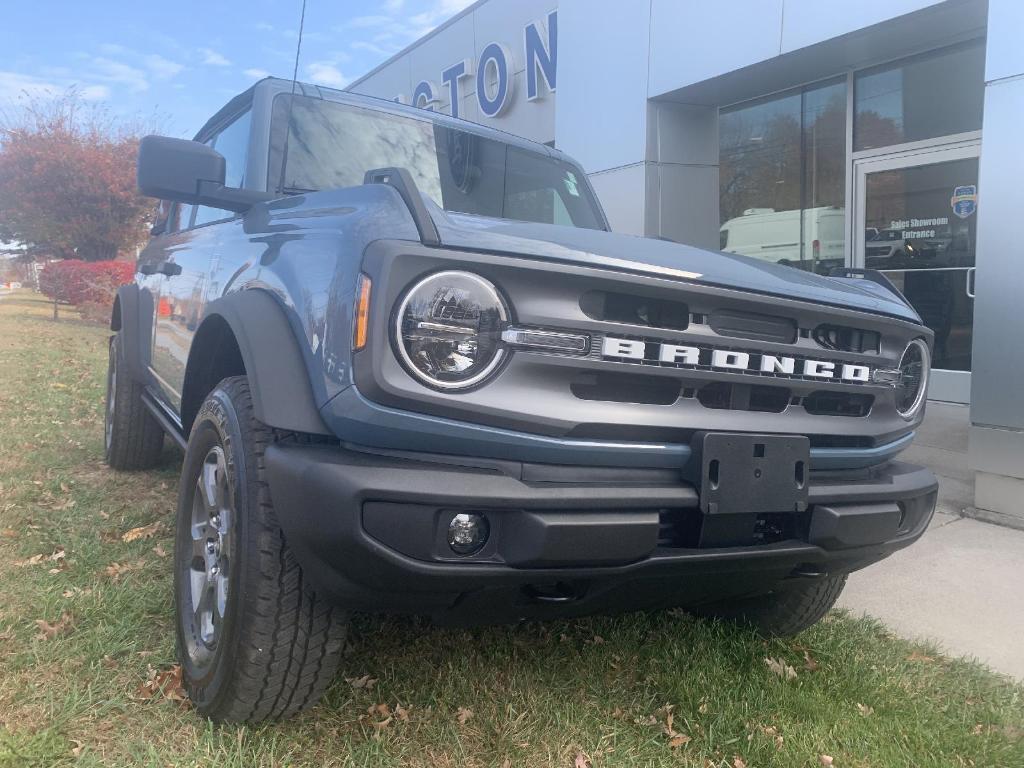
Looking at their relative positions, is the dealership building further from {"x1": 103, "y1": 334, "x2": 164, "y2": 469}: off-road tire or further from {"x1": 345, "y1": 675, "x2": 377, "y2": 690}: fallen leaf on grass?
{"x1": 345, "y1": 675, "x2": 377, "y2": 690}: fallen leaf on grass

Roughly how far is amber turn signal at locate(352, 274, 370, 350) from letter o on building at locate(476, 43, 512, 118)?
10.5 metres

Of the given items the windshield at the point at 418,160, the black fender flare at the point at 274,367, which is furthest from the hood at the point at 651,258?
the windshield at the point at 418,160

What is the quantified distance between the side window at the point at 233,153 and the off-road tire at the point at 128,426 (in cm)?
136

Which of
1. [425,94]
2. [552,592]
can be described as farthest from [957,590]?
Answer: [425,94]

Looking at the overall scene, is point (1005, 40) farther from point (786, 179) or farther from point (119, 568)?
point (119, 568)

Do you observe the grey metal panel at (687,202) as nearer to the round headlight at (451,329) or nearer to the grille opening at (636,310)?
the grille opening at (636,310)

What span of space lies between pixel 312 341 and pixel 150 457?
3.35 meters

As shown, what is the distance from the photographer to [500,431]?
178 cm

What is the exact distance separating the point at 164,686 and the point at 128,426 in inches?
102

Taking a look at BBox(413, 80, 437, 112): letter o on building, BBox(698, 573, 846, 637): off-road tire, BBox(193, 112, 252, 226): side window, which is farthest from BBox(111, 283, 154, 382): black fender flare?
BBox(413, 80, 437, 112): letter o on building

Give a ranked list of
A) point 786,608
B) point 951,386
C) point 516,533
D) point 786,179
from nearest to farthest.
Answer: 1. point 516,533
2. point 786,608
3. point 951,386
4. point 786,179

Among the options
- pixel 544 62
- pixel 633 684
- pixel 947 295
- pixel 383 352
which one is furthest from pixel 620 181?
pixel 383 352

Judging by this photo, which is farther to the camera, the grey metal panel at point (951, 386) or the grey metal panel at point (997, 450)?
the grey metal panel at point (951, 386)

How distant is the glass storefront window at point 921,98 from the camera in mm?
6918
